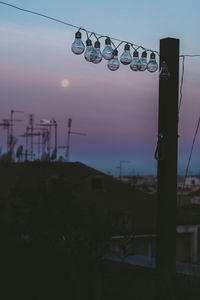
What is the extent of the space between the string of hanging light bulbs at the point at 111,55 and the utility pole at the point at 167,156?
180 millimetres

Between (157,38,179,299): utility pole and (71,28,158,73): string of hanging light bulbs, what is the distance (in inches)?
7.1

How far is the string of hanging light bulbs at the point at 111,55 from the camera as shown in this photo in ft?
15.9

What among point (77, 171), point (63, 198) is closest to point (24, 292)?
point (63, 198)

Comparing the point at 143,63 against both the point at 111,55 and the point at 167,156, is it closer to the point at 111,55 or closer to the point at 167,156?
the point at 111,55

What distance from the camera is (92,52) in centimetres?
487

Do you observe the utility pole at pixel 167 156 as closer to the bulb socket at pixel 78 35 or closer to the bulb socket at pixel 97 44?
the bulb socket at pixel 97 44

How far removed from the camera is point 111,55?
16.6 feet

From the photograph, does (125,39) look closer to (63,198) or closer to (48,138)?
(63,198)

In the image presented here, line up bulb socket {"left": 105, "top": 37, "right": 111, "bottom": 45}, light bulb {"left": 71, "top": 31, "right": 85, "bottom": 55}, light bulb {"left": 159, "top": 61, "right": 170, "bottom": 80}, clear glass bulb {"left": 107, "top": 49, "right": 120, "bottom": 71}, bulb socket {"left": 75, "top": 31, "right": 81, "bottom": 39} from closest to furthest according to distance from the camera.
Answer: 1. light bulb {"left": 71, "top": 31, "right": 85, "bottom": 55}
2. bulb socket {"left": 75, "top": 31, "right": 81, "bottom": 39}
3. clear glass bulb {"left": 107, "top": 49, "right": 120, "bottom": 71}
4. bulb socket {"left": 105, "top": 37, "right": 111, "bottom": 45}
5. light bulb {"left": 159, "top": 61, "right": 170, "bottom": 80}

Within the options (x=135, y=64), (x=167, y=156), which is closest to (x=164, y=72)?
(x=135, y=64)

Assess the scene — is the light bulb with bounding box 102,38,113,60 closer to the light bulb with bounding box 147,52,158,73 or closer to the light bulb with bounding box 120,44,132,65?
the light bulb with bounding box 120,44,132,65

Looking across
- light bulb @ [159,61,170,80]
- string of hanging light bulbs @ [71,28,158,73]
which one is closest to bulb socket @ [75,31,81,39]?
string of hanging light bulbs @ [71,28,158,73]

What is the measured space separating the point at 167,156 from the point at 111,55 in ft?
4.14

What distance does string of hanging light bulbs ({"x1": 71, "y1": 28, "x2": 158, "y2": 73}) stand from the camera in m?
4.83
